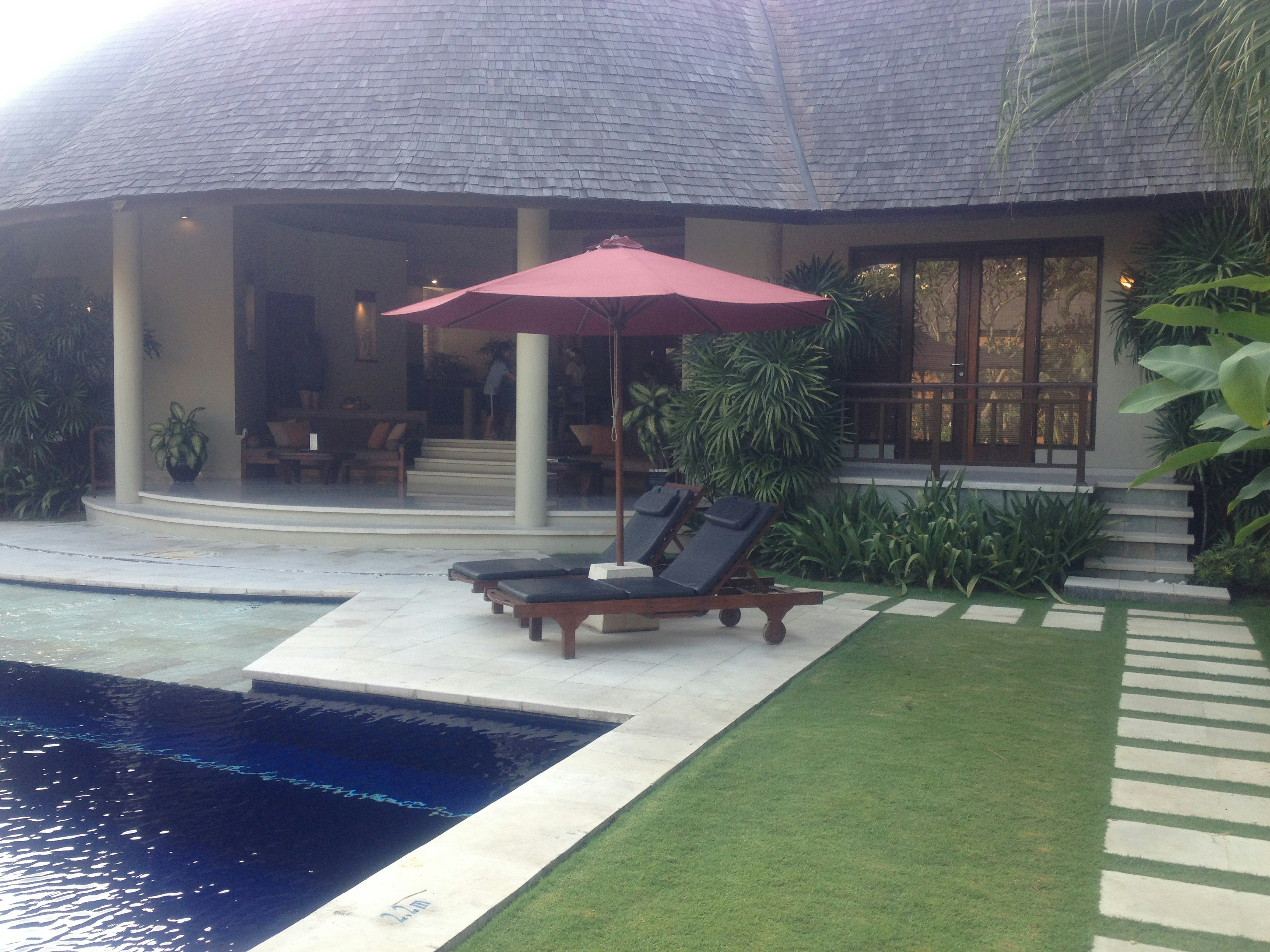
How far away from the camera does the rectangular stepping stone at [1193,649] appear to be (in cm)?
723

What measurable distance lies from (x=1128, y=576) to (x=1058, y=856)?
6.44 m

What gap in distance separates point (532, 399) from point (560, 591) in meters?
4.87

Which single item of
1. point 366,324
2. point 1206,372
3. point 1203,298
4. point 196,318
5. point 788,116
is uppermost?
point 788,116

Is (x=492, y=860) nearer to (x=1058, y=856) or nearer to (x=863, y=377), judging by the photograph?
(x=1058, y=856)

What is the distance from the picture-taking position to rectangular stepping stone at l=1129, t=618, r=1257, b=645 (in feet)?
25.3

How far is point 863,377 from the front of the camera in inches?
499

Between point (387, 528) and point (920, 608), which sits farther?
point (387, 528)

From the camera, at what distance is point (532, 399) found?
11.4 m

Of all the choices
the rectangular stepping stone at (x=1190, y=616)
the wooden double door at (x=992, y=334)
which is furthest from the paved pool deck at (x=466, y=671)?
the wooden double door at (x=992, y=334)

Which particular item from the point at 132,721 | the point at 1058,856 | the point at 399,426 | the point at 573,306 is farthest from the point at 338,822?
the point at 399,426

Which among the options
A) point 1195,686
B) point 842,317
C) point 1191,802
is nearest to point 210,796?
point 1191,802

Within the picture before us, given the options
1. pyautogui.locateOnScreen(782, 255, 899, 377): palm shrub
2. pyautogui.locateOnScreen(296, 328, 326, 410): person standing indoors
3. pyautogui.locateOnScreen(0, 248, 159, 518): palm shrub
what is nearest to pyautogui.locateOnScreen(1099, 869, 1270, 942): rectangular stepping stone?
pyautogui.locateOnScreen(782, 255, 899, 377): palm shrub

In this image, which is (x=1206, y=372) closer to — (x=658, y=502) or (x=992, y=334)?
(x=658, y=502)

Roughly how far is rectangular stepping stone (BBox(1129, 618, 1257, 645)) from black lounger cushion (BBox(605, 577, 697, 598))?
341 cm
